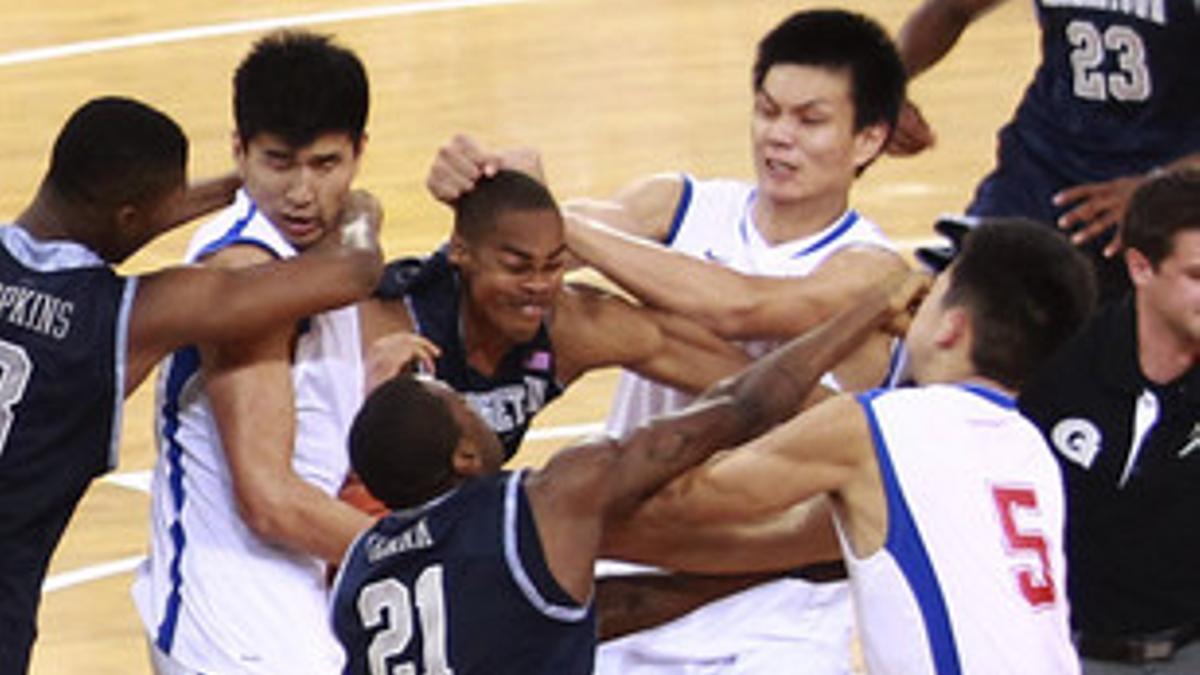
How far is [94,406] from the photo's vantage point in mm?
6203

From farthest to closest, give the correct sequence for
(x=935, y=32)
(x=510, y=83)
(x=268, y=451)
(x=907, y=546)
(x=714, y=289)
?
1. (x=510, y=83)
2. (x=935, y=32)
3. (x=714, y=289)
4. (x=268, y=451)
5. (x=907, y=546)

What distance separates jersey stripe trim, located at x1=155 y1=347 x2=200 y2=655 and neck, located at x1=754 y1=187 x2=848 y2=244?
1.33 m

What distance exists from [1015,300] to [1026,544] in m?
0.42

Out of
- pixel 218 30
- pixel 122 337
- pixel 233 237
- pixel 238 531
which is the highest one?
pixel 233 237

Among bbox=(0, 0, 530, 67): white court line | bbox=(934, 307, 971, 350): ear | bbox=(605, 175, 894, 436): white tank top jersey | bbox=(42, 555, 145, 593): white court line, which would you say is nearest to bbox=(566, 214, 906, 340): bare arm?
bbox=(605, 175, 894, 436): white tank top jersey

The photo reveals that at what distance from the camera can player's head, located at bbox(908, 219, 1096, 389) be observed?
5.62 meters

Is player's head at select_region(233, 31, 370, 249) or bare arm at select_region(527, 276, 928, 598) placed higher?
player's head at select_region(233, 31, 370, 249)

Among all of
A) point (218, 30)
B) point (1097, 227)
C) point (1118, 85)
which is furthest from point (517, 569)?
point (218, 30)

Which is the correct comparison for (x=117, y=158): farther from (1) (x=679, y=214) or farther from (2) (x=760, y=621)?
(2) (x=760, y=621)

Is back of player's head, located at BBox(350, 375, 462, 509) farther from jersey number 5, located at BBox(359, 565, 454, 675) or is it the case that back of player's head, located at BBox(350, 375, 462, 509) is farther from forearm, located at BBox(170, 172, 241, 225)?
forearm, located at BBox(170, 172, 241, 225)

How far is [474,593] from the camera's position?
5406 mm

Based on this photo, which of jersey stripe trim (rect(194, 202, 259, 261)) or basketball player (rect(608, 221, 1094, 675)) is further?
jersey stripe trim (rect(194, 202, 259, 261))

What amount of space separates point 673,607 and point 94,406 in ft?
4.43

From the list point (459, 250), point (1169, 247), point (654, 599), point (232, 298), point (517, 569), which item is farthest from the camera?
point (654, 599)
